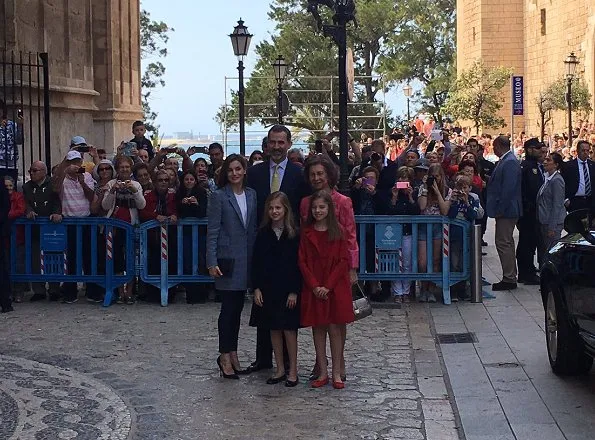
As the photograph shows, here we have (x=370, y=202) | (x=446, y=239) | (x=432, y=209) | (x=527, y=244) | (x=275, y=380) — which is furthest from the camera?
(x=527, y=244)

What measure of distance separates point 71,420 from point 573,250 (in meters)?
3.90

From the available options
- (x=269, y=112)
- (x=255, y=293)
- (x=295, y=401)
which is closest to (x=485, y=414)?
(x=295, y=401)

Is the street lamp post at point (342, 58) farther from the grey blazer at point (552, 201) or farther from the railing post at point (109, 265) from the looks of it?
the railing post at point (109, 265)

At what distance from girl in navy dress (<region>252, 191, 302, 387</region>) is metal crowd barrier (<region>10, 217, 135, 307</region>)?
188 inches

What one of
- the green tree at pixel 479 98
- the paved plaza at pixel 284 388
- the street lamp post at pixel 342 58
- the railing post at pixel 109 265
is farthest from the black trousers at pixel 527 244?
the green tree at pixel 479 98

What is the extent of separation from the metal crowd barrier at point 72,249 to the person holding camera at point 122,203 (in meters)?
0.10

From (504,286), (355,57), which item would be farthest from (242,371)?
(355,57)

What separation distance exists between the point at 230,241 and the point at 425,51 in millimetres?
64269

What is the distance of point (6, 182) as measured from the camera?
1339 centimetres

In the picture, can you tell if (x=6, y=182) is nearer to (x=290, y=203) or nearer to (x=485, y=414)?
(x=290, y=203)

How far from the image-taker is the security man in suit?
14969 millimetres

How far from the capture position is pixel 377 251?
13633 millimetres

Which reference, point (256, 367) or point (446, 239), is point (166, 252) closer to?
point (446, 239)

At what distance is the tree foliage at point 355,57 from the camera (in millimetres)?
57469
